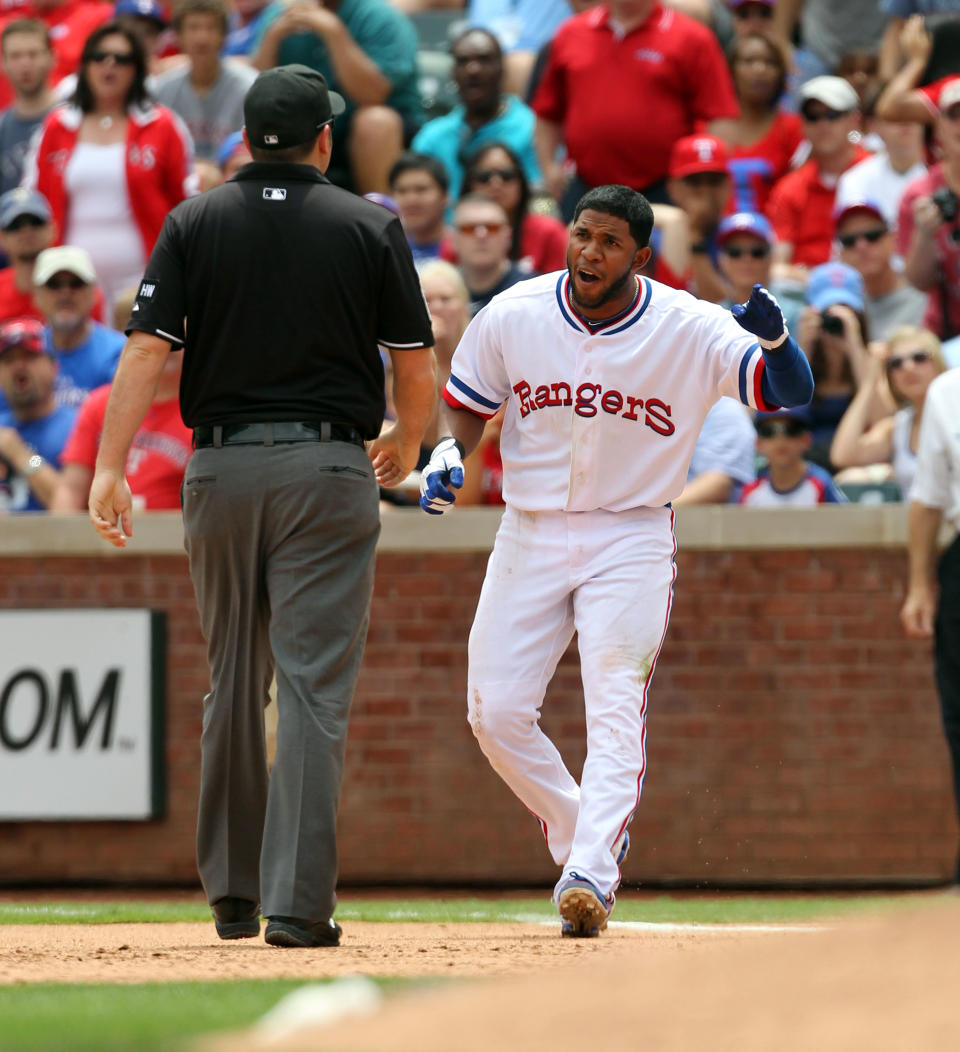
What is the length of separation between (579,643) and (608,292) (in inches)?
43.4

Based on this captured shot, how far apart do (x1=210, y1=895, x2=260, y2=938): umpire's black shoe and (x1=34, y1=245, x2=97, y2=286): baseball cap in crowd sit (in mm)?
5358

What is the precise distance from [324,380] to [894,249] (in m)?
6.21

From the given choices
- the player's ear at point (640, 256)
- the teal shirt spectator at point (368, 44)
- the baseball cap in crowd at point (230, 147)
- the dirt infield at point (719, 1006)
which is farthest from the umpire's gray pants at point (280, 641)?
the teal shirt spectator at point (368, 44)

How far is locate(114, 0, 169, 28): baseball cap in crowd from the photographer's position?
13094mm

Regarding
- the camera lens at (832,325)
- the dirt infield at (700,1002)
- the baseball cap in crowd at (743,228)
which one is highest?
the baseball cap in crowd at (743,228)

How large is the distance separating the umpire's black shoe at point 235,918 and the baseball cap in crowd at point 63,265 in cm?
536

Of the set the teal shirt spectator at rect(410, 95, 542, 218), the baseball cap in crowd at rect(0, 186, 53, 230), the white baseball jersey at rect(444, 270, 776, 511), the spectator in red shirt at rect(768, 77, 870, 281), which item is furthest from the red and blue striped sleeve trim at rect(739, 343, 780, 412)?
the teal shirt spectator at rect(410, 95, 542, 218)

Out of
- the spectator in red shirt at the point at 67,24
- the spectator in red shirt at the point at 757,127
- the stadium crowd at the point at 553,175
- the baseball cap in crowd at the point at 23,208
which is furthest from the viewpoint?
the spectator in red shirt at the point at 67,24

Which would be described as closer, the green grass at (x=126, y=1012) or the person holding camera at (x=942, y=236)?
the green grass at (x=126, y=1012)

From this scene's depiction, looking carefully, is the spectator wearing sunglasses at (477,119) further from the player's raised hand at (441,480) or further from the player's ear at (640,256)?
the player's raised hand at (441,480)

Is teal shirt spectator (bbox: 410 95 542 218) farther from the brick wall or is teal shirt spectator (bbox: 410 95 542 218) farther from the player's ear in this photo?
the player's ear

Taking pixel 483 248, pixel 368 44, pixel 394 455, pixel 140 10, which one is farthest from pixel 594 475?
pixel 140 10

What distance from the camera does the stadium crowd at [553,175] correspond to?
948 centimetres

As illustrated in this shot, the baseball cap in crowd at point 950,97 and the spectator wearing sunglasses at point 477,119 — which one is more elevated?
the spectator wearing sunglasses at point 477,119
